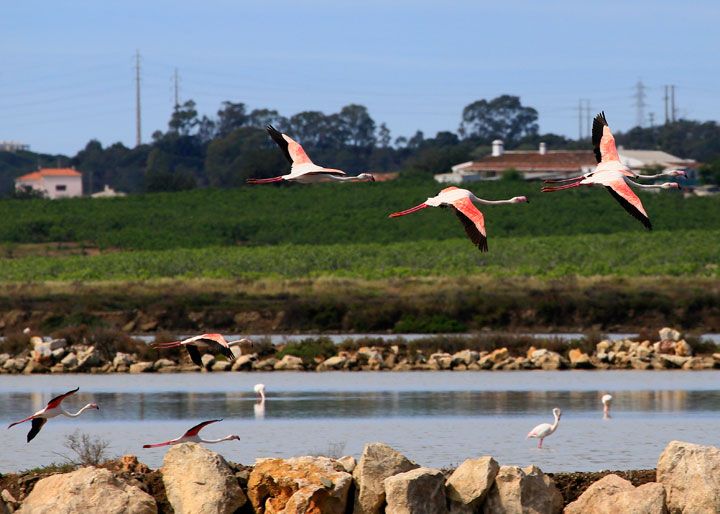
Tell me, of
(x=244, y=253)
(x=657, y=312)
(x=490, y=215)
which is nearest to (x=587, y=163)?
(x=490, y=215)

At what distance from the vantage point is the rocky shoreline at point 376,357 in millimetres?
33750

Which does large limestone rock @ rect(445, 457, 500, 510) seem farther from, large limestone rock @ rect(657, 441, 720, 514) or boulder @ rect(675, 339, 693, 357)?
boulder @ rect(675, 339, 693, 357)

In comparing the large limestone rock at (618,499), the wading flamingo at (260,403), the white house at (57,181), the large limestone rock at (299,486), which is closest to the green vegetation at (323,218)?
the wading flamingo at (260,403)

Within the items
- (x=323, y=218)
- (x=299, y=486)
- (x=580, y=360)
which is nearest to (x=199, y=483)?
(x=299, y=486)

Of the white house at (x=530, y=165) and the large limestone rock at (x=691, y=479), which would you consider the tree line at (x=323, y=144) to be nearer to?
the white house at (x=530, y=165)

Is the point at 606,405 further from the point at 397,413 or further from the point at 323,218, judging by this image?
the point at 323,218

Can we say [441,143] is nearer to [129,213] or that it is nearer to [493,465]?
[129,213]

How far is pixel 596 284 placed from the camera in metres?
49.2

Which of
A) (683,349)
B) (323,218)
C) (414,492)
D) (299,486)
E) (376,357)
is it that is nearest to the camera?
(414,492)

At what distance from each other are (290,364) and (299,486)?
20.1m

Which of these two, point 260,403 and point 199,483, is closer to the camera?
point 199,483

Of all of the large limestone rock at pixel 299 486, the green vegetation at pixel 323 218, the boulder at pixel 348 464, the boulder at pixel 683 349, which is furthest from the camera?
the green vegetation at pixel 323 218

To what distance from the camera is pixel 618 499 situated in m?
14.2

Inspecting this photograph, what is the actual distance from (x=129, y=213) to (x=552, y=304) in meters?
41.1
